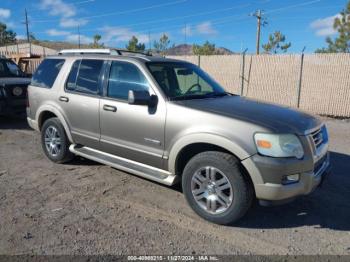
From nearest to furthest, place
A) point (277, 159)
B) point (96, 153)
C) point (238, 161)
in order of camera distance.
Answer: point (277, 159) → point (238, 161) → point (96, 153)

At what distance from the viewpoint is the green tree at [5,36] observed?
67625 millimetres

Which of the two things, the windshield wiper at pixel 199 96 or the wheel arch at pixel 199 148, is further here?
the windshield wiper at pixel 199 96

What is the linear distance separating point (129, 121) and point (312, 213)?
253 cm

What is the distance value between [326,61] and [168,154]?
9809 mm

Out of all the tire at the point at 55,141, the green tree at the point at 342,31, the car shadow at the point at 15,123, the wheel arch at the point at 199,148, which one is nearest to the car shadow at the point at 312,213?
the wheel arch at the point at 199,148

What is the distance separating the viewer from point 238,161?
3768 millimetres

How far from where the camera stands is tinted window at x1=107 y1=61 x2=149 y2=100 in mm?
4664

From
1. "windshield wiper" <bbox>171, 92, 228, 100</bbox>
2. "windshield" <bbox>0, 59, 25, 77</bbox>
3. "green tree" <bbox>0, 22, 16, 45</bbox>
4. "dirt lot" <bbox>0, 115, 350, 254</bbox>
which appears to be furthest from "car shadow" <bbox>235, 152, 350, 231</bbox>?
"green tree" <bbox>0, 22, 16, 45</bbox>

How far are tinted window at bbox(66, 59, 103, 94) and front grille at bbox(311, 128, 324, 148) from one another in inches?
118

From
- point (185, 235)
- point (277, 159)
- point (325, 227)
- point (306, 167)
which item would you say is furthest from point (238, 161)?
point (325, 227)

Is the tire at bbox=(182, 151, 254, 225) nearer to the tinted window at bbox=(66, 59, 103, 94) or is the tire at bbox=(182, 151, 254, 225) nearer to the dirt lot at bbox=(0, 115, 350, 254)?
the dirt lot at bbox=(0, 115, 350, 254)

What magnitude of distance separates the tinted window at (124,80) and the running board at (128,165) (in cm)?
87

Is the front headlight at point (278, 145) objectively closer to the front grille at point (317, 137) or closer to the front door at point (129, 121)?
the front grille at point (317, 137)

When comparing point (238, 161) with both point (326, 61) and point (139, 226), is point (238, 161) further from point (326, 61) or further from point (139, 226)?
point (326, 61)
